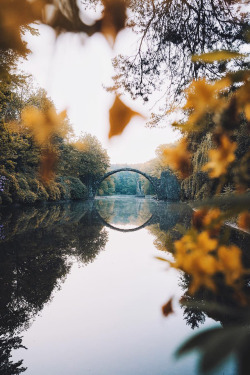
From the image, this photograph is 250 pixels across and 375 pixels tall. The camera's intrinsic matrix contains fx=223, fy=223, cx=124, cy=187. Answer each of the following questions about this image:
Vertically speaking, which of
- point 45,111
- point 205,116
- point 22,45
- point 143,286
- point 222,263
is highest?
point 22,45

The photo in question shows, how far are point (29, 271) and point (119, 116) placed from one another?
253cm

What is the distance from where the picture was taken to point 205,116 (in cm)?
47

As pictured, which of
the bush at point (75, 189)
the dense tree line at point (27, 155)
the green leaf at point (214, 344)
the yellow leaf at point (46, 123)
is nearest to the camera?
the green leaf at point (214, 344)

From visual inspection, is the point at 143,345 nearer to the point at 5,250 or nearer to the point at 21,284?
the point at 21,284

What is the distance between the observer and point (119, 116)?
2.95 feet

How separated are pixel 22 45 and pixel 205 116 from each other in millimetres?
835

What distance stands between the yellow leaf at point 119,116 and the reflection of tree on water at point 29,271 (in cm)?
136

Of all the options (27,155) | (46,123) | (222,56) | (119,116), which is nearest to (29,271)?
(46,123)

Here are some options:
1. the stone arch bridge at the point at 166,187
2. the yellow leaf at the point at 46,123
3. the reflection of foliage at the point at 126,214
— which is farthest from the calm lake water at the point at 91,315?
the stone arch bridge at the point at 166,187

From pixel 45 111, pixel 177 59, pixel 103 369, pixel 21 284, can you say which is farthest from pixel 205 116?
pixel 21 284

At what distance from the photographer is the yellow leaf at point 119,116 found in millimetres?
848

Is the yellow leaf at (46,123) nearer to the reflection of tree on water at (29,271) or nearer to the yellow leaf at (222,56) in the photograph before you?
the yellow leaf at (222,56)

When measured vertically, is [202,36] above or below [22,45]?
above

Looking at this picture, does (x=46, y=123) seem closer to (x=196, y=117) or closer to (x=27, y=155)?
(x=196, y=117)
